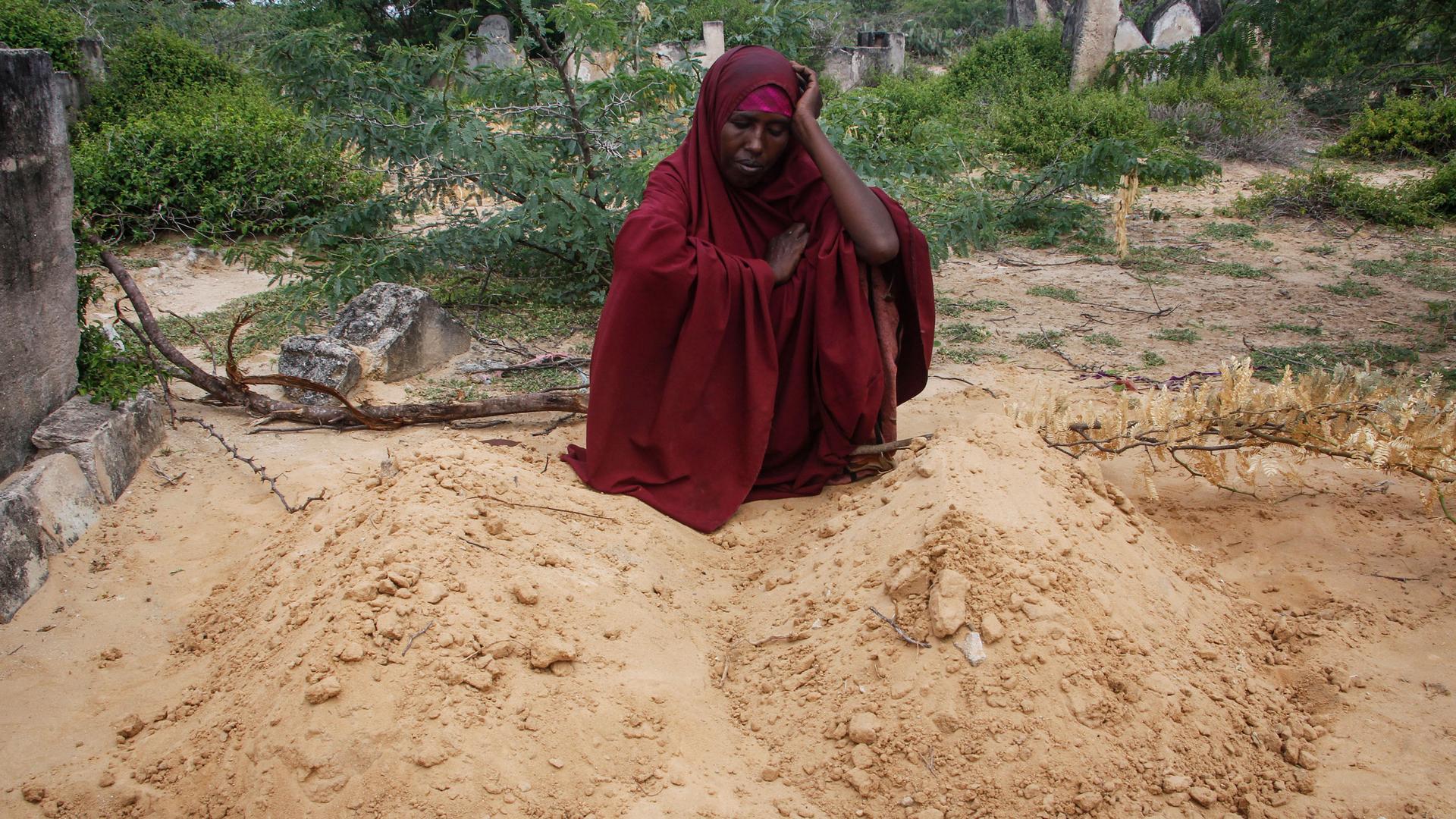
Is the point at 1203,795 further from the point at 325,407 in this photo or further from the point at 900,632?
the point at 325,407

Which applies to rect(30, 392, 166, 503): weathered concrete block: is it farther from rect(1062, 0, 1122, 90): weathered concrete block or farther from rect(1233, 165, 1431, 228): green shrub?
rect(1062, 0, 1122, 90): weathered concrete block

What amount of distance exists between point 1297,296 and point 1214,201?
3018 mm

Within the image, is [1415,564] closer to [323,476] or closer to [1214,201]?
[323,476]

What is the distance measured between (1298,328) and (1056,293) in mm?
1453

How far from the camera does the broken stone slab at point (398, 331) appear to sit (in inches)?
195

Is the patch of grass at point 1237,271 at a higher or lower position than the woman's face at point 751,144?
lower

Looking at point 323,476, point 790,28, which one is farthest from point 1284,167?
point 323,476

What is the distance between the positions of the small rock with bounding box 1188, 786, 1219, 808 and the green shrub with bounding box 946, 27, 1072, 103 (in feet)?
38.2

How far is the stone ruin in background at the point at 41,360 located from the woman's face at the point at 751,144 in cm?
232

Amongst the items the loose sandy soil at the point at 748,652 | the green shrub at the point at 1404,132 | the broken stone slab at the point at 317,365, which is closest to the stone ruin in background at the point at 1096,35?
the green shrub at the point at 1404,132

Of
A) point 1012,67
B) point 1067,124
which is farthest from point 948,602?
point 1012,67

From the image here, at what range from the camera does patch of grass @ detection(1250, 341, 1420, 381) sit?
508 cm

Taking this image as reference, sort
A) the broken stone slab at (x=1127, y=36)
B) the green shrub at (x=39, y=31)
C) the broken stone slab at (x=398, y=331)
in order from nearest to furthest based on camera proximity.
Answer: the broken stone slab at (x=398, y=331), the green shrub at (x=39, y=31), the broken stone slab at (x=1127, y=36)

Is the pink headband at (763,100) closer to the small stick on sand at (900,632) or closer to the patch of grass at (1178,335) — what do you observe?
the small stick on sand at (900,632)
